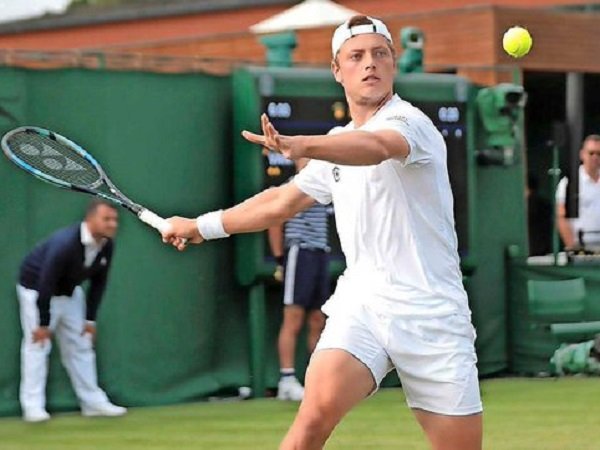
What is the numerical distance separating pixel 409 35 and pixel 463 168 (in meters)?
1.16

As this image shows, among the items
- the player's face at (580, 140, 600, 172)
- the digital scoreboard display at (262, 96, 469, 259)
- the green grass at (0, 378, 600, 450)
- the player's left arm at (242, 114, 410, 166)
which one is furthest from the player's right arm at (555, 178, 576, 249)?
the player's left arm at (242, 114, 410, 166)

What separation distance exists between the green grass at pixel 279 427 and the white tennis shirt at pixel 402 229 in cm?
352

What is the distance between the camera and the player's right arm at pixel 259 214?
5848 millimetres

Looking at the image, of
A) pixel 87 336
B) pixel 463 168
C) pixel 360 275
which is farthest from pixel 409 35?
pixel 360 275

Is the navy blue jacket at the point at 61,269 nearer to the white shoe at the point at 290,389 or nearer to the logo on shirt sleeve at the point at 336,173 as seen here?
the white shoe at the point at 290,389

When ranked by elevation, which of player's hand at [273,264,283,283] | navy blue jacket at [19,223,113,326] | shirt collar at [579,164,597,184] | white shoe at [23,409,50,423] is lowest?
white shoe at [23,409,50,423]

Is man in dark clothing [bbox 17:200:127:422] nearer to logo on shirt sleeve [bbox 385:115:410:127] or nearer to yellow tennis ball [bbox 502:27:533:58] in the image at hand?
yellow tennis ball [bbox 502:27:533:58]

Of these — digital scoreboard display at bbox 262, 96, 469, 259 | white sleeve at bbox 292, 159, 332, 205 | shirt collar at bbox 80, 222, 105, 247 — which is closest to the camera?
white sleeve at bbox 292, 159, 332, 205

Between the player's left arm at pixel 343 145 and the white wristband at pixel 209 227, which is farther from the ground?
the player's left arm at pixel 343 145

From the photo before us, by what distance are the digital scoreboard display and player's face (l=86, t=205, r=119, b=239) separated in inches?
65.8

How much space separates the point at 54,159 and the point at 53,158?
0.4 inches

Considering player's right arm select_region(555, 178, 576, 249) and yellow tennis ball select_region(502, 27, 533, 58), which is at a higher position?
yellow tennis ball select_region(502, 27, 533, 58)

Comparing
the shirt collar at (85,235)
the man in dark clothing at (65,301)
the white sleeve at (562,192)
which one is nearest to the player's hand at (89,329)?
the man in dark clothing at (65,301)

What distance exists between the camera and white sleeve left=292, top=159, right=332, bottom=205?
5.78 m
